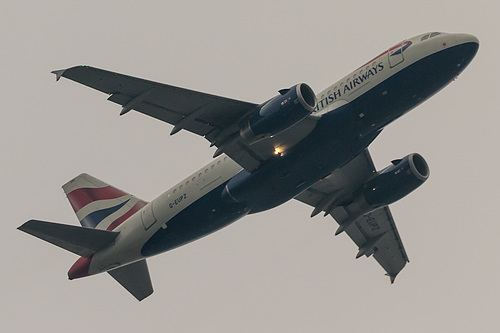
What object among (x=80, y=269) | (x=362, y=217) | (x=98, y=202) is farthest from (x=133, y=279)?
(x=362, y=217)

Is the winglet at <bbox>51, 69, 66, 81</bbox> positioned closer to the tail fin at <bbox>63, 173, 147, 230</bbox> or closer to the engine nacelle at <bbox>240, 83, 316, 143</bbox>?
the engine nacelle at <bbox>240, 83, 316, 143</bbox>

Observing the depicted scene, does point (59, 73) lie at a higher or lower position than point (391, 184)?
higher

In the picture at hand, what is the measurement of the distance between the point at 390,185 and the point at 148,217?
40.8 ft

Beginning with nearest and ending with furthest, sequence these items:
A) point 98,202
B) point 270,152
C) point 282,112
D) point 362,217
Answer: point 282,112 → point 270,152 → point 362,217 → point 98,202

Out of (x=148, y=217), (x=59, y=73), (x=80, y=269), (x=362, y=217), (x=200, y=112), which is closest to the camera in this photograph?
(x=59, y=73)

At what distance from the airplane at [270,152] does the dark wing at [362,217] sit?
0.08 meters

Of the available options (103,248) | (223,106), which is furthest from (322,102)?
(103,248)

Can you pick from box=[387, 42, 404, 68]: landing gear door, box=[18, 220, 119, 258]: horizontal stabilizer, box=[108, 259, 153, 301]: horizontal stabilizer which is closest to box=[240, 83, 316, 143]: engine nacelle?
box=[387, 42, 404, 68]: landing gear door

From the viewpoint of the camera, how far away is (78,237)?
150ft

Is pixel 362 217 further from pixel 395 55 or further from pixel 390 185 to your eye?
pixel 395 55

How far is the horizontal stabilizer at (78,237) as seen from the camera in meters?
44.4

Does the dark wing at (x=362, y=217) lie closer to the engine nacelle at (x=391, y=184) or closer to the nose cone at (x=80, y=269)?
the engine nacelle at (x=391, y=184)

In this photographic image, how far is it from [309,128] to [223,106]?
4.04 m

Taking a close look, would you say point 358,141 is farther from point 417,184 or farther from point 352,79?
point 417,184
